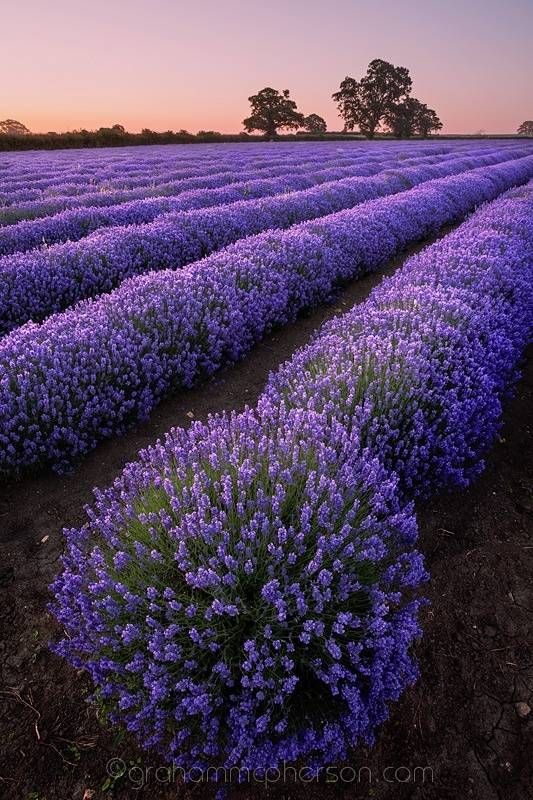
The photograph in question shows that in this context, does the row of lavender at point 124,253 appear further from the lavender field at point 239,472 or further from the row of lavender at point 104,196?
the row of lavender at point 104,196

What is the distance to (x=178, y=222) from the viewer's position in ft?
24.7

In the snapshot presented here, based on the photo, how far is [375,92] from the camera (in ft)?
206

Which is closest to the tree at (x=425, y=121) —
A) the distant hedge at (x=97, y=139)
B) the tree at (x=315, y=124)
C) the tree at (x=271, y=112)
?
the tree at (x=315, y=124)

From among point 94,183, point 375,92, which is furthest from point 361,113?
point 94,183

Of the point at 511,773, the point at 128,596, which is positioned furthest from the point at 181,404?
the point at 511,773

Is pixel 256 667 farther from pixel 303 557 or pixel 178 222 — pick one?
pixel 178 222

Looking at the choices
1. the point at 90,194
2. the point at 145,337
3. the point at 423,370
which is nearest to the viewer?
the point at 423,370

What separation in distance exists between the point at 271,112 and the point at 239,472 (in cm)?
6360

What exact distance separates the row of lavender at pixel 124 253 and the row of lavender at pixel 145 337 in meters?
1.07

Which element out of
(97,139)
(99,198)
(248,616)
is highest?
(97,139)

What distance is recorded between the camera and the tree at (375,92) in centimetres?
6259

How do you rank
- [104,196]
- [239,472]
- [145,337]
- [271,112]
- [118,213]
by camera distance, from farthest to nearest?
[271,112] → [104,196] → [118,213] → [145,337] → [239,472]

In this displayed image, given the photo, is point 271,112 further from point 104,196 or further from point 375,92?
point 104,196

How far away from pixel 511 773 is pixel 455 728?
0.23 m
